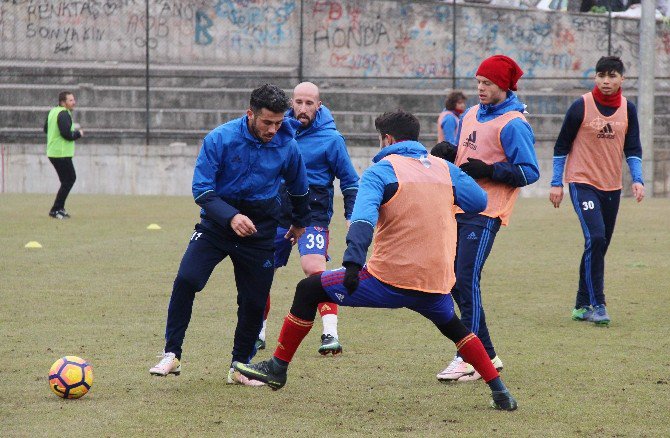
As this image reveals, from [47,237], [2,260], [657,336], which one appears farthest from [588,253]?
[47,237]

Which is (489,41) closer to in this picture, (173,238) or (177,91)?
(177,91)

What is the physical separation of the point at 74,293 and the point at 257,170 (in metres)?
4.46

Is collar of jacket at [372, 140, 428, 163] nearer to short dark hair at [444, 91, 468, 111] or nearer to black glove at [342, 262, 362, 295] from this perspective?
black glove at [342, 262, 362, 295]

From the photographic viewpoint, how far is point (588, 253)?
30.3 feet

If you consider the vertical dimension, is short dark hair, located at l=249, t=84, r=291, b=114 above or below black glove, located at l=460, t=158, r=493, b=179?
above

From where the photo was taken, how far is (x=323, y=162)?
8289mm

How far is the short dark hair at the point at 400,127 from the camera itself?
6.21 meters

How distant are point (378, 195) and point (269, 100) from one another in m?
0.99

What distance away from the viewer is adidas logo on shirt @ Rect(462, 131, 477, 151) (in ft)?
23.9

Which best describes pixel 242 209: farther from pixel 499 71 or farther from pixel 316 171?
pixel 499 71

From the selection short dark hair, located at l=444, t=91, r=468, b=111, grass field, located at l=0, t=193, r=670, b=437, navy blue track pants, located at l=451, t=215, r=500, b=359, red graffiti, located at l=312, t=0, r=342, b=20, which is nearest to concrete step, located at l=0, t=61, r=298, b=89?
red graffiti, located at l=312, t=0, r=342, b=20

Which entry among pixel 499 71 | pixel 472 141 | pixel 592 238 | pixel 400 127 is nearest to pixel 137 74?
pixel 592 238

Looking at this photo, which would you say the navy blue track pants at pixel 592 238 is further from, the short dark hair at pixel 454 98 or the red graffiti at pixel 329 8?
the red graffiti at pixel 329 8

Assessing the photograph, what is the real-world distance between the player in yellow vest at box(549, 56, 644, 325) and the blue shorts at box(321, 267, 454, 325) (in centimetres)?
328
